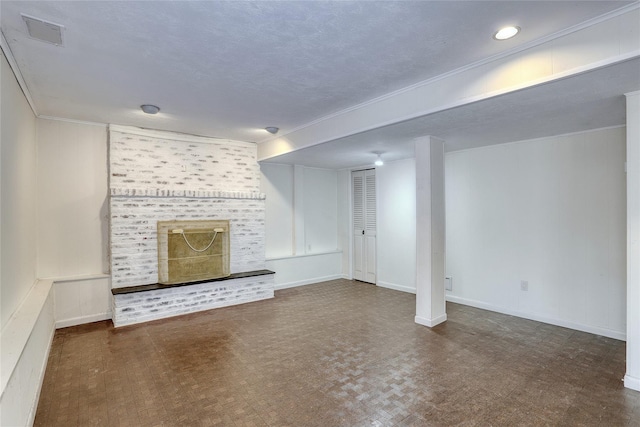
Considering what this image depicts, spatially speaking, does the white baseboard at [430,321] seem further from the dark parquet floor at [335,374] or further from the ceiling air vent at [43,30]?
the ceiling air vent at [43,30]

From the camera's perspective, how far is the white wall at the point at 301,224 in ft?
21.9

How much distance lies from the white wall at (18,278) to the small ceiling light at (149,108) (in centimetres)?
111

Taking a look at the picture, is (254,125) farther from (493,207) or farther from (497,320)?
(497,320)

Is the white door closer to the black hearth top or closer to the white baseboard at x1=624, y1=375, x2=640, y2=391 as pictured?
the black hearth top

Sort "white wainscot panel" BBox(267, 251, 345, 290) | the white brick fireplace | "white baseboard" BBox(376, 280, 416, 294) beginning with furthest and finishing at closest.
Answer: "white wainscot panel" BBox(267, 251, 345, 290) < "white baseboard" BBox(376, 280, 416, 294) < the white brick fireplace

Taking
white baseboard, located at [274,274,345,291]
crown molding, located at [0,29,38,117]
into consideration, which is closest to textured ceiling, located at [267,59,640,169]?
white baseboard, located at [274,274,345,291]

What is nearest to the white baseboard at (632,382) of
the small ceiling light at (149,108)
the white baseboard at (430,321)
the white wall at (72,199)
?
the white baseboard at (430,321)

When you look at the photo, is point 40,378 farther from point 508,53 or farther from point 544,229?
point 544,229

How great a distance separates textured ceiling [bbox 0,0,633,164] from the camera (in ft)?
6.95

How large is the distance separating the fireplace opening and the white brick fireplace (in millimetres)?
112

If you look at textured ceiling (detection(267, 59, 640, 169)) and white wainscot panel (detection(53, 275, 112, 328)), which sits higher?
textured ceiling (detection(267, 59, 640, 169))

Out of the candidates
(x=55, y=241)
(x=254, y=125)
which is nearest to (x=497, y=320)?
(x=254, y=125)

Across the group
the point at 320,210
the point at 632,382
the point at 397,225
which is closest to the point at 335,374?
the point at 632,382

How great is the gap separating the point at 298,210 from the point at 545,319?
462 cm
